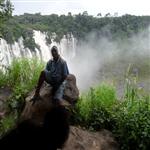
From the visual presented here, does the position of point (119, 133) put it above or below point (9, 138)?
below

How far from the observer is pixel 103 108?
700 cm

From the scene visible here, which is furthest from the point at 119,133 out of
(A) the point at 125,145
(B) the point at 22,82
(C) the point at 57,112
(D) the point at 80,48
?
(D) the point at 80,48

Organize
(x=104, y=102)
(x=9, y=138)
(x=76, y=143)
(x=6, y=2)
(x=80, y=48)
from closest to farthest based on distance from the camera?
1. (x=9, y=138)
2. (x=76, y=143)
3. (x=104, y=102)
4. (x=6, y=2)
5. (x=80, y=48)

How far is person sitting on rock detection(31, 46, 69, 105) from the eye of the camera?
6148mm

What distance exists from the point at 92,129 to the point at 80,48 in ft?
116

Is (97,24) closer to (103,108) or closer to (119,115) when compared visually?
(103,108)

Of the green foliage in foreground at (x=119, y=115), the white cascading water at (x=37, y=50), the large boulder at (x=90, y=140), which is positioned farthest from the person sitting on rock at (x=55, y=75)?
the white cascading water at (x=37, y=50)

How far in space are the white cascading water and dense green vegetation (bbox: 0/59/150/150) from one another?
5.15 m

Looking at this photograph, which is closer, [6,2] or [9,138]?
[9,138]

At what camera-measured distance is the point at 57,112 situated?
1.13 meters

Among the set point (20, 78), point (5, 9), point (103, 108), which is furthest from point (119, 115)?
point (5, 9)

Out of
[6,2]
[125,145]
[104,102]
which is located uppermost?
[6,2]

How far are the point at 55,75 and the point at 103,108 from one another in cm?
117

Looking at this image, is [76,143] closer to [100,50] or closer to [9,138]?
[9,138]
